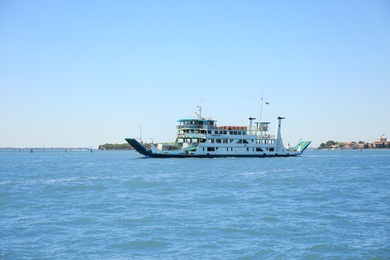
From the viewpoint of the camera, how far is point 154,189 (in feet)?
91.4

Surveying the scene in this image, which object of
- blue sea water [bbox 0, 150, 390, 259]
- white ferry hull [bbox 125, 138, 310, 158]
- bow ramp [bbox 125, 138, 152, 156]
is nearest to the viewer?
blue sea water [bbox 0, 150, 390, 259]

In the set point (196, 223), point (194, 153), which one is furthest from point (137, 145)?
point (196, 223)

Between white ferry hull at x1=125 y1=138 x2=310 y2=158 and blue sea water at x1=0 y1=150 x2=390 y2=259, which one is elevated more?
white ferry hull at x1=125 y1=138 x2=310 y2=158

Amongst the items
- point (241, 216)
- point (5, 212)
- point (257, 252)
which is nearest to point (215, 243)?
point (257, 252)

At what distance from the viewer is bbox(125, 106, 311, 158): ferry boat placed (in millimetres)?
68875

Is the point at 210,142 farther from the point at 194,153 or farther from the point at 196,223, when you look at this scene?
the point at 196,223

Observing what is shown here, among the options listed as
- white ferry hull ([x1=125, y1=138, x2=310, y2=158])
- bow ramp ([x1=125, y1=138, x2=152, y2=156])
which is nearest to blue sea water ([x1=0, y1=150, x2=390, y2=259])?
bow ramp ([x1=125, y1=138, x2=152, y2=156])

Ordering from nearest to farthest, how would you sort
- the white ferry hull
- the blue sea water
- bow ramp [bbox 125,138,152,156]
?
1. the blue sea water
2. bow ramp [bbox 125,138,152,156]
3. the white ferry hull

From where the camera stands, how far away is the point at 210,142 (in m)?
70.2

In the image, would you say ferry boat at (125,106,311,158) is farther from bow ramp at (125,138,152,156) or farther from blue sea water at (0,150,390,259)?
blue sea water at (0,150,390,259)

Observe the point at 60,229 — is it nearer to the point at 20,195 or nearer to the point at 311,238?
the point at 311,238

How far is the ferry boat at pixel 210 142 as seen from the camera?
68.9m

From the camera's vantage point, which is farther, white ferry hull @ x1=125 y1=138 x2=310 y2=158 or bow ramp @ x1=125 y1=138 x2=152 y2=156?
white ferry hull @ x1=125 y1=138 x2=310 y2=158

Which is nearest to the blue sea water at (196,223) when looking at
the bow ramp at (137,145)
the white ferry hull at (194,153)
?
the bow ramp at (137,145)
